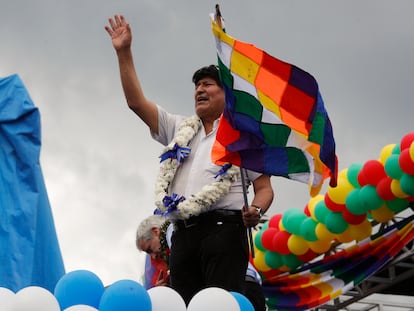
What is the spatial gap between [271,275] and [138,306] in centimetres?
795

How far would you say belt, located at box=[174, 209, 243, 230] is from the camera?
375cm

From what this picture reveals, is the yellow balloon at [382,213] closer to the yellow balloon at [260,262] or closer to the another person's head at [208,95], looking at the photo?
the yellow balloon at [260,262]

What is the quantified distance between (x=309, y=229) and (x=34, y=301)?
6.82m

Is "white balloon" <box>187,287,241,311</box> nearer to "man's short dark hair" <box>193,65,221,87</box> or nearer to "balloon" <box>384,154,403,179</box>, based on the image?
"man's short dark hair" <box>193,65,221,87</box>

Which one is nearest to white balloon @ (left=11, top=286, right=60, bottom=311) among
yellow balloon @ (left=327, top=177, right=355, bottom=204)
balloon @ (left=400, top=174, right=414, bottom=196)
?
balloon @ (left=400, top=174, right=414, bottom=196)

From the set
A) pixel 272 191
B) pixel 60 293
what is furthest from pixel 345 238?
pixel 60 293

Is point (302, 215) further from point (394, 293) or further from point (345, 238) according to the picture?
point (394, 293)

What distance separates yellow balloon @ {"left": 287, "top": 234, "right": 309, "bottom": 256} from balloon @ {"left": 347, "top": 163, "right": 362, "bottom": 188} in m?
1.26

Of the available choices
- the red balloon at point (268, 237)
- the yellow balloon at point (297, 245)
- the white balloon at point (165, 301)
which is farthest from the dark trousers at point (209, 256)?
the red balloon at point (268, 237)

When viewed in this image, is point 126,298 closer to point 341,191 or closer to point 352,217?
point 341,191

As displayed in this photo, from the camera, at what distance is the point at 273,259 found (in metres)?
10.4

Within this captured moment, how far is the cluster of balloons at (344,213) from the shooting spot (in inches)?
319

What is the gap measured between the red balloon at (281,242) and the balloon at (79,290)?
676 centimetres

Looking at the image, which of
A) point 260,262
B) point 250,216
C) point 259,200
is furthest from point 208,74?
point 260,262
